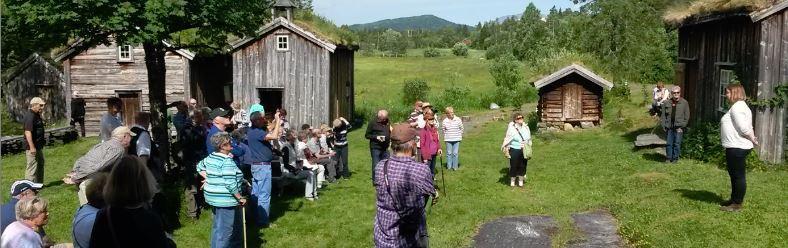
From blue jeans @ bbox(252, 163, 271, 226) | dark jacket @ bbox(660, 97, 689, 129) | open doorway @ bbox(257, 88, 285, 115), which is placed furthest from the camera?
open doorway @ bbox(257, 88, 285, 115)

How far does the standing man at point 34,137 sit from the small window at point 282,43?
14.0 metres

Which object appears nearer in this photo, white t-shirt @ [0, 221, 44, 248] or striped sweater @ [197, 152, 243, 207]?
white t-shirt @ [0, 221, 44, 248]

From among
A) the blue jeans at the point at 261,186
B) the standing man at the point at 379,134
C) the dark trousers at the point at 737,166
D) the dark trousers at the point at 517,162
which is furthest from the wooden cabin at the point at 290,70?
the dark trousers at the point at 737,166

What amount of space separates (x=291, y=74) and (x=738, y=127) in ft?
61.9

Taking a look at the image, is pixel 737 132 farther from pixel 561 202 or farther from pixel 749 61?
pixel 749 61

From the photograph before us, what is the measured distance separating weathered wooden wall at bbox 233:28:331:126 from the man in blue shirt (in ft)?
51.0

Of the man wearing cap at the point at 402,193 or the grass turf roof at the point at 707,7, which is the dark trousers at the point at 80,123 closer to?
the grass turf roof at the point at 707,7

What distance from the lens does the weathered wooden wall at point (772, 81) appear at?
1468 cm

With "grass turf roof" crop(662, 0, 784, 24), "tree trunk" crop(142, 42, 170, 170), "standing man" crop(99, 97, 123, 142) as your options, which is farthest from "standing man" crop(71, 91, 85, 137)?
"grass turf roof" crop(662, 0, 784, 24)

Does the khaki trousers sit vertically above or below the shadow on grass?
above

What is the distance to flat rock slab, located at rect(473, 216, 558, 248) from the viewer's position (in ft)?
33.2

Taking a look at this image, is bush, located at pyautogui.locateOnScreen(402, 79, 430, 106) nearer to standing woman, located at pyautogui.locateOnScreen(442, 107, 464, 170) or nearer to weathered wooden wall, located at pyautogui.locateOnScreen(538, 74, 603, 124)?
weathered wooden wall, located at pyautogui.locateOnScreen(538, 74, 603, 124)

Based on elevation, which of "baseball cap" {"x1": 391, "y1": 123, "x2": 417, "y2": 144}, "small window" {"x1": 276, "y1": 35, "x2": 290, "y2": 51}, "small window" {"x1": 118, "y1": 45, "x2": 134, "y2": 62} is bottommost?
"baseball cap" {"x1": 391, "y1": 123, "x2": 417, "y2": 144}

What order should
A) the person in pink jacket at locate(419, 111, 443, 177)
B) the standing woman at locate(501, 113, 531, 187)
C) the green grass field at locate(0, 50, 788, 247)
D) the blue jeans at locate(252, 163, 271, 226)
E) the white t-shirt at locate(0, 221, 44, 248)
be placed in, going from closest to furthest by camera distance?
the white t-shirt at locate(0, 221, 44, 248), the green grass field at locate(0, 50, 788, 247), the blue jeans at locate(252, 163, 271, 226), the person in pink jacket at locate(419, 111, 443, 177), the standing woman at locate(501, 113, 531, 187)
